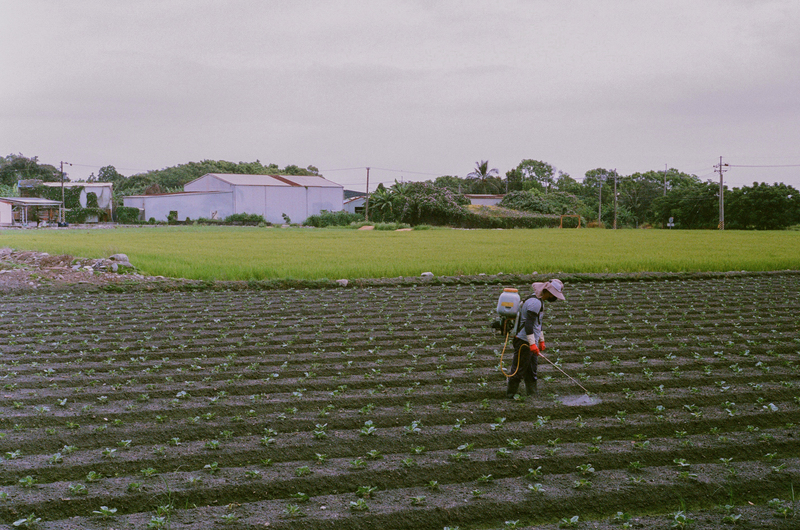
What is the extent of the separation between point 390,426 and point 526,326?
160 centimetres

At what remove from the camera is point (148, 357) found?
8266 millimetres

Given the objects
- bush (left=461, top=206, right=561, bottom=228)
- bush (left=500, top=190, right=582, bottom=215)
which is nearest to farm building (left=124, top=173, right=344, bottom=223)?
bush (left=461, top=206, right=561, bottom=228)

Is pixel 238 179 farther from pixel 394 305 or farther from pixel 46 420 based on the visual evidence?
pixel 46 420

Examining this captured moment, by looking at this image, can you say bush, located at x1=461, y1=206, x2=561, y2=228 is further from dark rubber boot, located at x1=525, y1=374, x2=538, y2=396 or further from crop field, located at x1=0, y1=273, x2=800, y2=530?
dark rubber boot, located at x1=525, y1=374, x2=538, y2=396

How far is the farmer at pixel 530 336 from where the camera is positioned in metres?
6.26

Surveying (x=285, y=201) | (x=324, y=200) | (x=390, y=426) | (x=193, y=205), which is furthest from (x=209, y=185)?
(x=390, y=426)

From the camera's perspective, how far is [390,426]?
5789 millimetres

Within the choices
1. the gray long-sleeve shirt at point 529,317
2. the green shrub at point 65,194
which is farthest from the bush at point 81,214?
the gray long-sleeve shirt at point 529,317

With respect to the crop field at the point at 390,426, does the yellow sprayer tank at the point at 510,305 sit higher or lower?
higher

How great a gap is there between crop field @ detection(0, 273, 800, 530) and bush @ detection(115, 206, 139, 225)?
5034 centimetres

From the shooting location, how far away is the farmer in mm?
6262

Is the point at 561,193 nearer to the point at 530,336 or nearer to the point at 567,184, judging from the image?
the point at 567,184

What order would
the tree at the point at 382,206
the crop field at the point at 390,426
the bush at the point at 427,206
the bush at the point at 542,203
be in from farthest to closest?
1. the bush at the point at 542,203
2. the tree at the point at 382,206
3. the bush at the point at 427,206
4. the crop field at the point at 390,426

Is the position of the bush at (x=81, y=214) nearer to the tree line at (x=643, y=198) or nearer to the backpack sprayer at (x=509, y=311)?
the tree line at (x=643, y=198)
